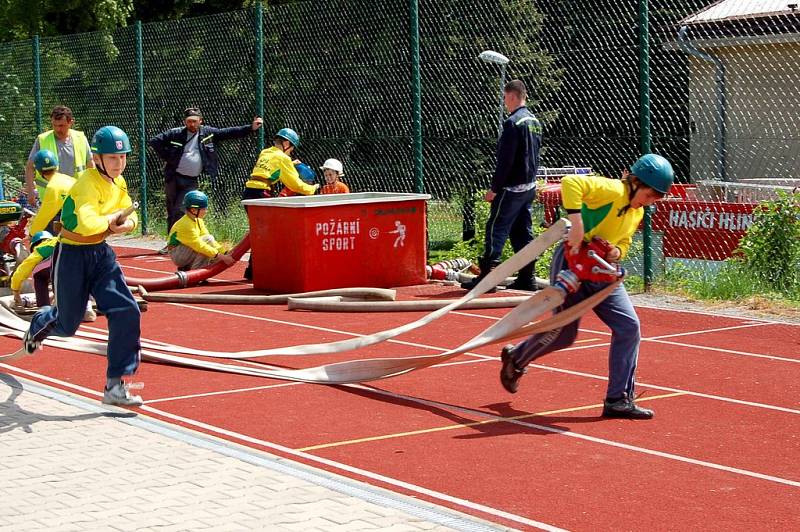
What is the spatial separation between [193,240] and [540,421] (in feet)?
26.4

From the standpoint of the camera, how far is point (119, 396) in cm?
850

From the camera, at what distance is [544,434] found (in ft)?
25.6

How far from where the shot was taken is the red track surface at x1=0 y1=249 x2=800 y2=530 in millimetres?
6383

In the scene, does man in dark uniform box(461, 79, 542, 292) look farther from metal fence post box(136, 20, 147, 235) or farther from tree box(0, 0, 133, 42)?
tree box(0, 0, 133, 42)

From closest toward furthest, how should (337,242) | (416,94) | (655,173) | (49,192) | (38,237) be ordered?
(655,173) → (49,192) → (38,237) → (337,242) → (416,94)

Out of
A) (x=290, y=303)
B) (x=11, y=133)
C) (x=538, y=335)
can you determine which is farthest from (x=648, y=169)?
(x=11, y=133)

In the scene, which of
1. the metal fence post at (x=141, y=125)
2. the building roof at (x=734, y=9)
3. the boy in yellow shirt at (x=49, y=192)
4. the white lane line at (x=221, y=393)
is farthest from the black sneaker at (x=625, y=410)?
the metal fence post at (x=141, y=125)

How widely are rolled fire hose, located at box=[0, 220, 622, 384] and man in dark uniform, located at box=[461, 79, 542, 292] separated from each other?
14.4ft

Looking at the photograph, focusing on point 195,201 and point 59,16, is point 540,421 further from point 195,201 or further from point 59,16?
point 59,16

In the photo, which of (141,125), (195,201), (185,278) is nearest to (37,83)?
(141,125)

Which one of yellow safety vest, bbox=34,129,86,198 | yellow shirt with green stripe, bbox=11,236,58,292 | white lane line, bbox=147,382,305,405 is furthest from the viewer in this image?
yellow safety vest, bbox=34,129,86,198

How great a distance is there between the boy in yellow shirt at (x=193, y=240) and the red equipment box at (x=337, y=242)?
728 millimetres

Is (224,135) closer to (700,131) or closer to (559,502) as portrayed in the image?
(700,131)

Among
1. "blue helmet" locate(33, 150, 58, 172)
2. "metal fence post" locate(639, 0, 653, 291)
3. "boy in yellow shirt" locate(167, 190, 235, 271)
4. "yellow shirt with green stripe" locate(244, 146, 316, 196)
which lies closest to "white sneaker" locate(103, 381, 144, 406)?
"blue helmet" locate(33, 150, 58, 172)
